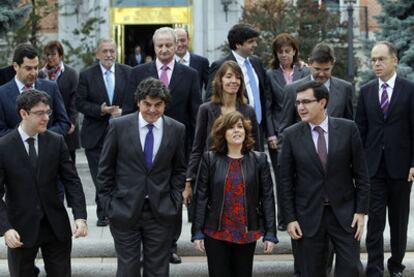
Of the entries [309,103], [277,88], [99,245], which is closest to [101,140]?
[99,245]

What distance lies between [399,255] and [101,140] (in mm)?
3579

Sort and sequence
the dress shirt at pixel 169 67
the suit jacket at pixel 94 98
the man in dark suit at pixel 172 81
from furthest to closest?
the suit jacket at pixel 94 98, the dress shirt at pixel 169 67, the man in dark suit at pixel 172 81

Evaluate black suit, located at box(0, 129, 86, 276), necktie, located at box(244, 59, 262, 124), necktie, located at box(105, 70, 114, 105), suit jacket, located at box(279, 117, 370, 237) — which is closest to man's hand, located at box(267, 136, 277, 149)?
necktie, located at box(244, 59, 262, 124)

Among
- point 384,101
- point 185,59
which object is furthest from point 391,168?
point 185,59

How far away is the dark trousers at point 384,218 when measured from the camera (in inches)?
328

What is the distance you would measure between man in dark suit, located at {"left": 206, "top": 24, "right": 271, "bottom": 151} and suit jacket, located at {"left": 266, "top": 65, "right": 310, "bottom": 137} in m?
0.05

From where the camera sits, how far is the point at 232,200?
7145 millimetres

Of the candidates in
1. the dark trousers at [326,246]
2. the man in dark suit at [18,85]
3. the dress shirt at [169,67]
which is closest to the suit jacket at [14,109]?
the man in dark suit at [18,85]

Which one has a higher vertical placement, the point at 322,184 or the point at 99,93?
the point at 99,93

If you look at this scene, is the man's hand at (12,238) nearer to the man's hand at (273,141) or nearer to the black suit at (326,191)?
the black suit at (326,191)

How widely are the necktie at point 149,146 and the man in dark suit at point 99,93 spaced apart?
110 inches

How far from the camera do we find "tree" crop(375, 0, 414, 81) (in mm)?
16094

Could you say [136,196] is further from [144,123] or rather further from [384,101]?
[384,101]

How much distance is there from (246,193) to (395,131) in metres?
1.97
